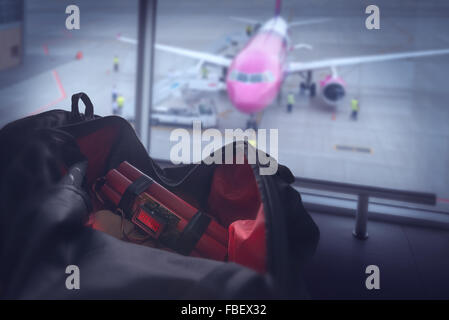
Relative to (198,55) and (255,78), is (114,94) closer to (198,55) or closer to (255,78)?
(255,78)

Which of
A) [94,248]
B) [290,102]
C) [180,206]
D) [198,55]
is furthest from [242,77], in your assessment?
[94,248]

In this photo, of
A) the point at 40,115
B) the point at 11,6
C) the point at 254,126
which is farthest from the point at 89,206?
the point at 254,126

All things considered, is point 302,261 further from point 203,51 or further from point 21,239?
point 203,51

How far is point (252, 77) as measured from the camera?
5.05 metres

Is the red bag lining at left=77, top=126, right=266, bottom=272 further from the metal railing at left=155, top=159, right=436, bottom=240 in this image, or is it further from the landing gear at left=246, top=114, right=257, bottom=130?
the landing gear at left=246, top=114, right=257, bottom=130

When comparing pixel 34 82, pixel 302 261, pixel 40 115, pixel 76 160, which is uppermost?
pixel 34 82

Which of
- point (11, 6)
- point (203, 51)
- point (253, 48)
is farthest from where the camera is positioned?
point (203, 51)

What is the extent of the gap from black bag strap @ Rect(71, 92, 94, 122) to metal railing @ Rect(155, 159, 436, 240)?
1427 millimetres

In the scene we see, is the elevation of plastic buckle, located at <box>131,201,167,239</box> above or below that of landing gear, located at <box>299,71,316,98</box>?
below

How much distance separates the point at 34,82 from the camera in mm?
3701

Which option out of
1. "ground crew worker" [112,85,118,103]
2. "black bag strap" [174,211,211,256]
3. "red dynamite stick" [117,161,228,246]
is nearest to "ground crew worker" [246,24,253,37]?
"ground crew worker" [112,85,118,103]

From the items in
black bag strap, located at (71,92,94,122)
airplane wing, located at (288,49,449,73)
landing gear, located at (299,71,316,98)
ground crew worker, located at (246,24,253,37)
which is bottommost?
black bag strap, located at (71,92,94,122)

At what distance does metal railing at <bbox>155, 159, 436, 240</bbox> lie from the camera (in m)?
2.23

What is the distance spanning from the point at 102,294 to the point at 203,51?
574 cm
